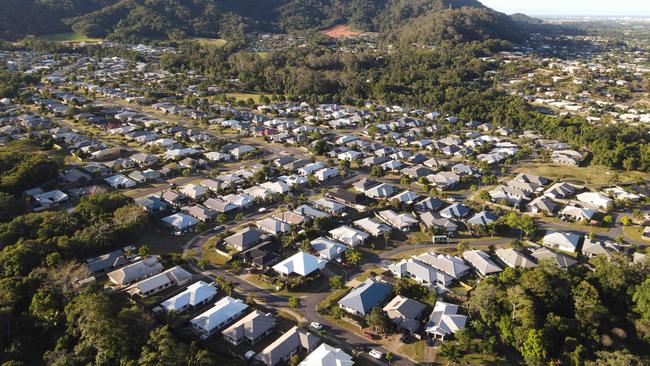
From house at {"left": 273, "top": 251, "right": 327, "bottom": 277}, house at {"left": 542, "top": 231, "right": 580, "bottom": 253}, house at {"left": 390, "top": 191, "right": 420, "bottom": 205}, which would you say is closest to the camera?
house at {"left": 273, "top": 251, "right": 327, "bottom": 277}

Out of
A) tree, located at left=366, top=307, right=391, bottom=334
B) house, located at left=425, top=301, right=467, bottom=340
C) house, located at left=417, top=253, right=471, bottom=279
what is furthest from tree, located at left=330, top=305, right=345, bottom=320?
→ house, located at left=417, top=253, right=471, bottom=279

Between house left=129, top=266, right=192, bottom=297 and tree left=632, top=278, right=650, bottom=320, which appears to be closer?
tree left=632, top=278, right=650, bottom=320

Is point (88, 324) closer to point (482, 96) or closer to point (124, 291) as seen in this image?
point (124, 291)

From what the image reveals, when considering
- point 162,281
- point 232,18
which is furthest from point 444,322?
point 232,18

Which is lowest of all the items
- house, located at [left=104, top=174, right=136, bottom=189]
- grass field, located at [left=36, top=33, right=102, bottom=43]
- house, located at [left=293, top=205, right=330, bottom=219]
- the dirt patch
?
house, located at [left=293, top=205, right=330, bottom=219]

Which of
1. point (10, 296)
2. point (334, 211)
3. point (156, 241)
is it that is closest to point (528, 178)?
point (334, 211)

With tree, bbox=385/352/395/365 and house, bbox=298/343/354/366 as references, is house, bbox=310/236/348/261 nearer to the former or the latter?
house, bbox=298/343/354/366

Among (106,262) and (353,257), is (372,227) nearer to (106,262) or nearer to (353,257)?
(353,257)

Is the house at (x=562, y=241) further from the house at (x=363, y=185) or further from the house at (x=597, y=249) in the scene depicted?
the house at (x=363, y=185)
